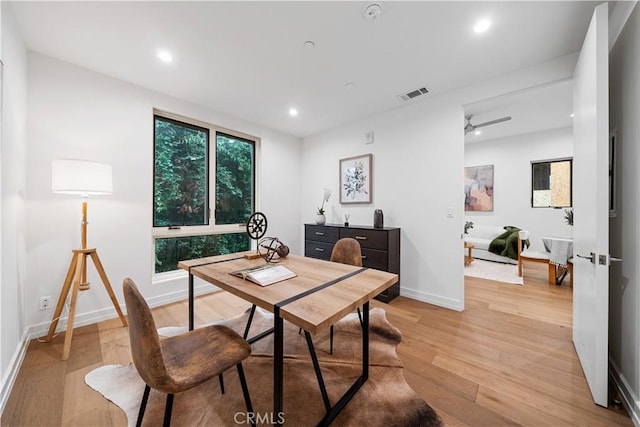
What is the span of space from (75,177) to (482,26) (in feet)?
A: 11.4

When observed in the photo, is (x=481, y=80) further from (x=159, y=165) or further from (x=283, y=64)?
(x=159, y=165)

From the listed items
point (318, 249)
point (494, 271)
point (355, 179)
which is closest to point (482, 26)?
point (355, 179)

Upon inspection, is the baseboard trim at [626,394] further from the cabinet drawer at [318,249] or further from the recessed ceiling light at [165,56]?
the recessed ceiling light at [165,56]

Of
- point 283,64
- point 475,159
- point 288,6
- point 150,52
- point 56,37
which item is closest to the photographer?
point 288,6

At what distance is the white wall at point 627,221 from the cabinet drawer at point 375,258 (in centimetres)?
181

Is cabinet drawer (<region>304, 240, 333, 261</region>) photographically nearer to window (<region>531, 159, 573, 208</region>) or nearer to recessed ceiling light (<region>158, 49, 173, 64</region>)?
recessed ceiling light (<region>158, 49, 173, 64</region>)

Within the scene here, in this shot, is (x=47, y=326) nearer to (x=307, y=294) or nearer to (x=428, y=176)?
(x=307, y=294)

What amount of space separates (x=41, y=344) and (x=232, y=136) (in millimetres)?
3047

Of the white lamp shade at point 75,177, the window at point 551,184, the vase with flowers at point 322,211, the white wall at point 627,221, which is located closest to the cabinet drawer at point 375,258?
the vase with flowers at point 322,211

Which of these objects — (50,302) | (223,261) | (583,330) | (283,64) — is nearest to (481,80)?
(283,64)

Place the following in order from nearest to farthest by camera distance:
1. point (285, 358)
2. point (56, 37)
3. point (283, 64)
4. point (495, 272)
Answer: point (285, 358) < point (56, 37) < point (283, 64) < point (495, 272)

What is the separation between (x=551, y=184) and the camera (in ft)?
15.7

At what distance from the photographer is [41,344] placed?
6.68ft

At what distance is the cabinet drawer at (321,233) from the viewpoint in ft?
11.5
